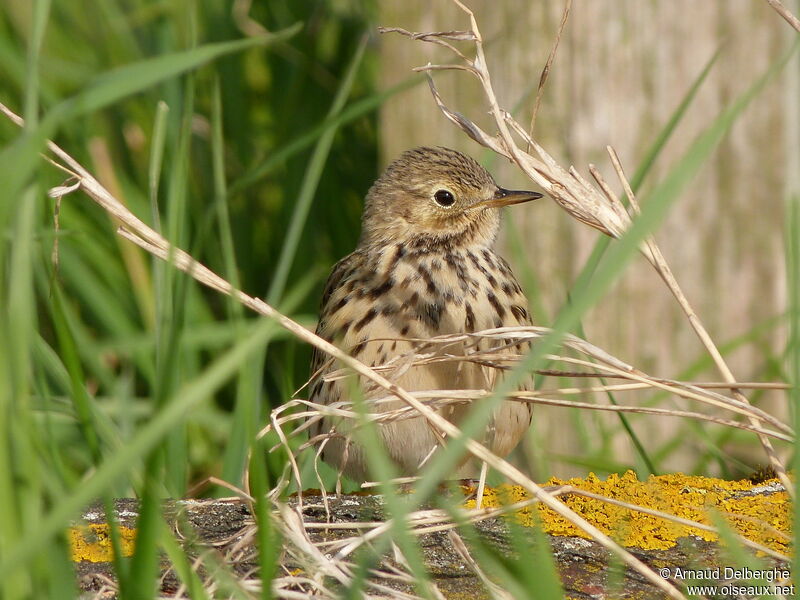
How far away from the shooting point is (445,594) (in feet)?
5.97

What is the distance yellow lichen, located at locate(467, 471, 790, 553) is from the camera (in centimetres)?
207

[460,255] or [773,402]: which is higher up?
[460,255]

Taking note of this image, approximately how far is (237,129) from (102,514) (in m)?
2.74

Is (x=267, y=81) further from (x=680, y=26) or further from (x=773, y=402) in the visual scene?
(x=773, y=402)

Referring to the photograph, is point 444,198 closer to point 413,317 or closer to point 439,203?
point 439,203

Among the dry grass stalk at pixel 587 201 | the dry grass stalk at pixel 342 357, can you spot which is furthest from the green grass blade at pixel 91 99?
the dry grass stalk at pixel 587 201

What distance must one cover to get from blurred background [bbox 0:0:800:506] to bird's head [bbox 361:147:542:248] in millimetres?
125

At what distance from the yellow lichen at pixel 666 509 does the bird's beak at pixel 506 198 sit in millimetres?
1368

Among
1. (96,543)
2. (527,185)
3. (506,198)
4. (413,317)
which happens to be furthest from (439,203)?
(96,543)

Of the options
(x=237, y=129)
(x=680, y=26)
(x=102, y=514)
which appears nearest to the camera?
(x=102, y=514)

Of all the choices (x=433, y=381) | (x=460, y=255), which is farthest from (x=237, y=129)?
(x=433, y=381)

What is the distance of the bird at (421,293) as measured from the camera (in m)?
3.13

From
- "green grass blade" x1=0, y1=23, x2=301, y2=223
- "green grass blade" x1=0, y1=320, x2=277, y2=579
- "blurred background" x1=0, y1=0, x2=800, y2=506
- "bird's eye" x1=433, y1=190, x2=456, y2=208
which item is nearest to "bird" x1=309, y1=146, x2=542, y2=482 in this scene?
"bird's eye" x1=433, y1=190, x2=456, y2=208

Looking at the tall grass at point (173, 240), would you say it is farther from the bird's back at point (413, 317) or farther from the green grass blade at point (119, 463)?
the bird's back at point (413, 317)
